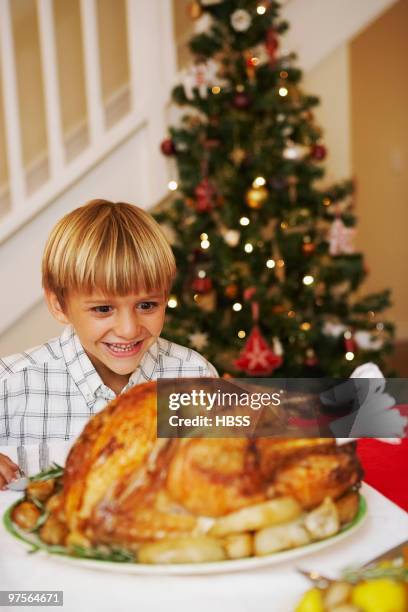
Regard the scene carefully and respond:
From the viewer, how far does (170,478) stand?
1.31ft

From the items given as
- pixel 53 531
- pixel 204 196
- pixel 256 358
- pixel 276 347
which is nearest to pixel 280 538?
pixel 53 531

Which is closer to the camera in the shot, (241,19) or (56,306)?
(56,306)

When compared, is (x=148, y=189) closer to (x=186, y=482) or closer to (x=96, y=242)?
(x=96, y=242)

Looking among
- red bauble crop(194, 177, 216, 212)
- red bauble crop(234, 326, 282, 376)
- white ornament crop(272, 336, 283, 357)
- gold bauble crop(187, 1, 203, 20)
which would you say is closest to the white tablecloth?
red bauble crop(234, 326, 282, 376)

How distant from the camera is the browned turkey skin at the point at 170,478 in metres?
0.40

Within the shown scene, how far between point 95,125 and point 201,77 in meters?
0.34

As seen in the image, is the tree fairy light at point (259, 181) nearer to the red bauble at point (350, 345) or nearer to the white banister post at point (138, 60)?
the white banister post at point (138, 60)

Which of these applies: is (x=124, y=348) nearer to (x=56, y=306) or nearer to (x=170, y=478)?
(x=56, y=306)

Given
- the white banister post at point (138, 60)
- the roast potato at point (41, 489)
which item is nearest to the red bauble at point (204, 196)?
the white banister post at point (138, 60)

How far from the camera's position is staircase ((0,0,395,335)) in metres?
2.08

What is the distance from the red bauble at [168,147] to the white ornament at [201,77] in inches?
5.9

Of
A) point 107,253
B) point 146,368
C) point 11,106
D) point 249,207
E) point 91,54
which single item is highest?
point 91,54

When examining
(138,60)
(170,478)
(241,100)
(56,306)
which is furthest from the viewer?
(138,60)

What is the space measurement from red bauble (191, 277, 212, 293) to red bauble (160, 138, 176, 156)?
0.40m
